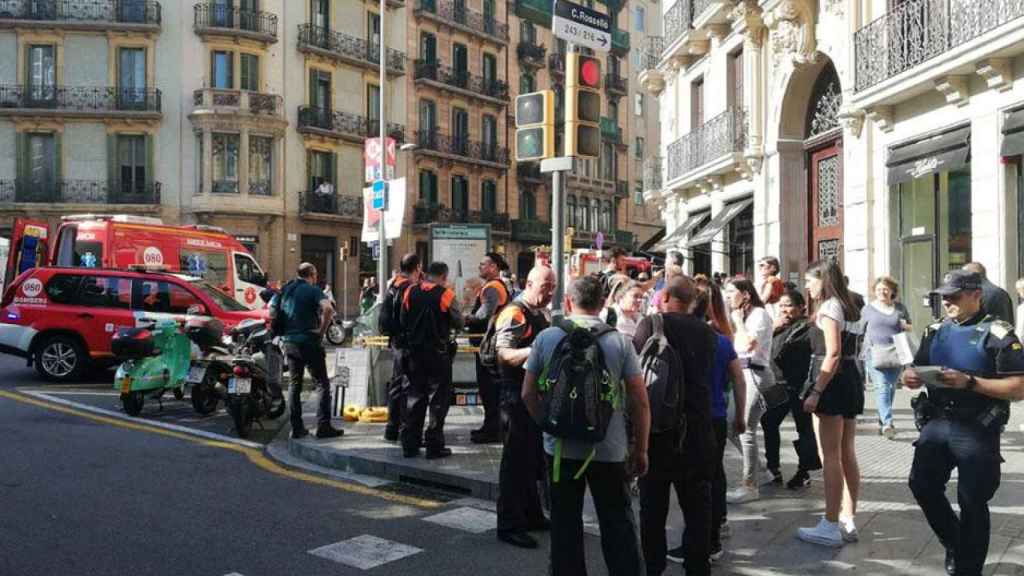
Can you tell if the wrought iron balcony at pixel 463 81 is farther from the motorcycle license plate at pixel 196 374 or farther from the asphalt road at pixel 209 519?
the asphalt road at pixel 209 519

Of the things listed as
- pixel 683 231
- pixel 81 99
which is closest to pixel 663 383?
pixel 683 231

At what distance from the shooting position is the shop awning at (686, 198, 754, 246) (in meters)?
19.1

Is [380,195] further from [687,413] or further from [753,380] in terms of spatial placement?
[687,413]

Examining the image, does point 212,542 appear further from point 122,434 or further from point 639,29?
point 639,29

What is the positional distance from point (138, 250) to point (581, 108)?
14.3 m

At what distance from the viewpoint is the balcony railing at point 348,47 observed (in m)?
36.2

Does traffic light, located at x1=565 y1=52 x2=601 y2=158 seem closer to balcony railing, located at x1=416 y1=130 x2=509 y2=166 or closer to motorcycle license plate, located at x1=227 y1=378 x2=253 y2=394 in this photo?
motorcycle license plate, located at x1=227 y1=378 x2=253 y2=394

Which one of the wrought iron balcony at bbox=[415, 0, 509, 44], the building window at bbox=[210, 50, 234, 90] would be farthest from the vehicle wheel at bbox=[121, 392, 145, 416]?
the wrought iron balcony at bbox=[415, 0, 509, 44]

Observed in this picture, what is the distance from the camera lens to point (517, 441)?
18.2ft

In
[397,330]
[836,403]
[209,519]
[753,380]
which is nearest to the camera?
[836,403]

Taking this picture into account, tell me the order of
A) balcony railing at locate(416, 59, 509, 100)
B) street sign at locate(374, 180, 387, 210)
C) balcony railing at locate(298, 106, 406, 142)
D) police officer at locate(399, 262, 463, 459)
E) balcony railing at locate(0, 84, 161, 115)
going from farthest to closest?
balcony railing at locate(416, 59, 509, 100), balcony railing at locate(298, 106, 406, 142), balcony railing at locate(0, 84, 161, 115), street sign at locate(374, 180, 387, 210), police officer at locate(399, 262, 463, 459)

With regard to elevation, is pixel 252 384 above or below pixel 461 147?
below

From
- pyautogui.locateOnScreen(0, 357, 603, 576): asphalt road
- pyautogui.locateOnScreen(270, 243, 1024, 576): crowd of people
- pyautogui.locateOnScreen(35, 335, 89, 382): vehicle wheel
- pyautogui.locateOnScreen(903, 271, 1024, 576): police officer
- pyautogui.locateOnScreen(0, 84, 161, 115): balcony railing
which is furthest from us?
pyautogui.locateOnScreen(0, 84, 161, 115): balcony railing

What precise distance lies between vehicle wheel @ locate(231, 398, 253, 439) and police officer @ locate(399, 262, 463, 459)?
93.1 inches
